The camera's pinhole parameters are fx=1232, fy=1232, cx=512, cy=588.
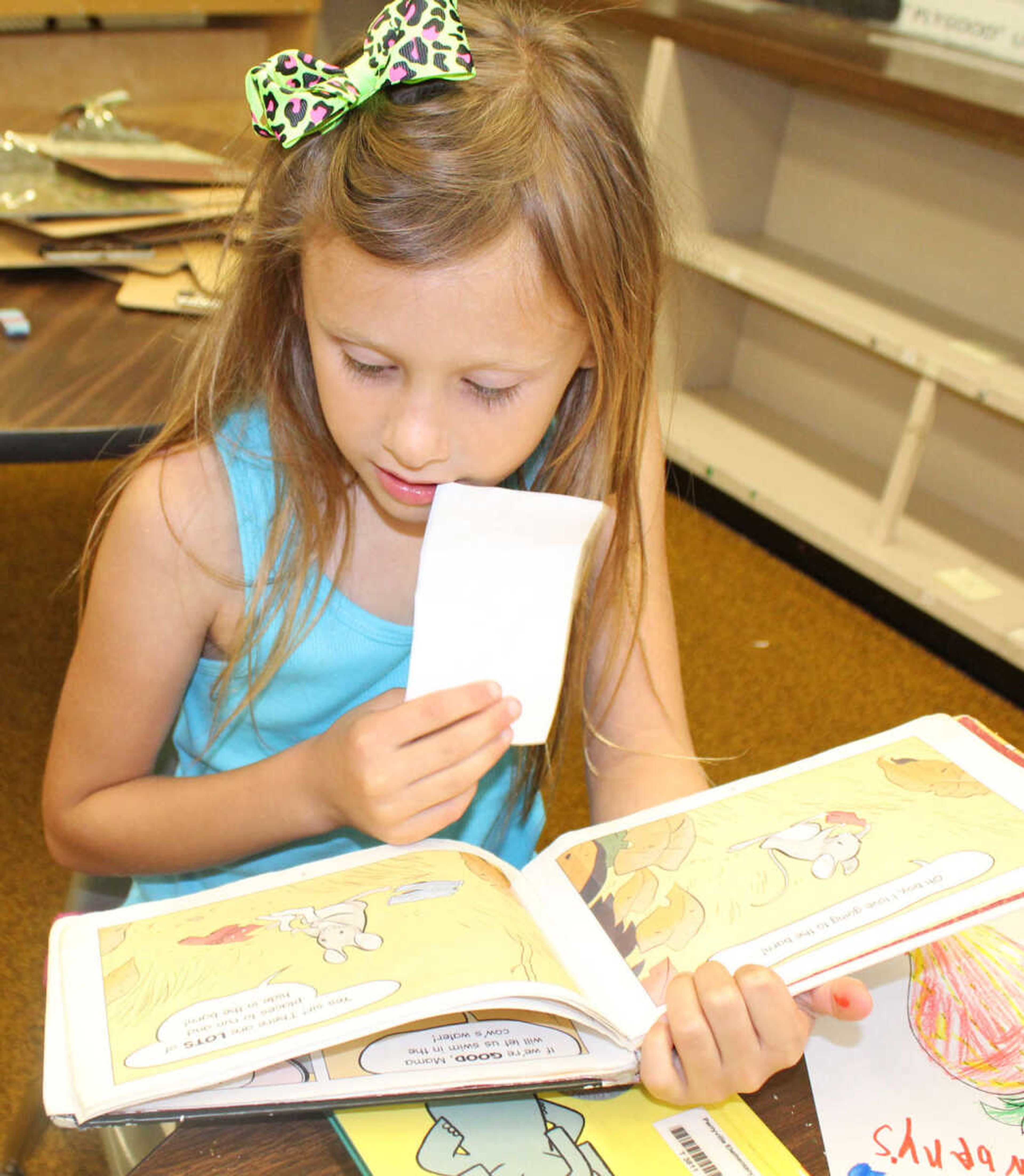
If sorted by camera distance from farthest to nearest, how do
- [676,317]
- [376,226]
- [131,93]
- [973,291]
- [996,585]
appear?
1. [131,93]
2. [973,291]
3. [996,585]
4. [676,317]
5. [376,226]

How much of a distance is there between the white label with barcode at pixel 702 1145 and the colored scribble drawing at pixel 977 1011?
0.43 feet

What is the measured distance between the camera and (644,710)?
961mm

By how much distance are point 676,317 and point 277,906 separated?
69cm

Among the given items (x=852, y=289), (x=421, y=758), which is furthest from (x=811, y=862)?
(x=852, y=289)

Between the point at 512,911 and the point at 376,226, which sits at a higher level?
the point at 376,226

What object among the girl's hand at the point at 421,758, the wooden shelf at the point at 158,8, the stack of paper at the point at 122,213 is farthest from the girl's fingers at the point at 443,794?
the wooden shelf at the point at 158,8

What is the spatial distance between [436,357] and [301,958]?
1.07 ft

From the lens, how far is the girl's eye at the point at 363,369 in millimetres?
723

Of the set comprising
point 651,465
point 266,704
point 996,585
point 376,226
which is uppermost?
point 376,226

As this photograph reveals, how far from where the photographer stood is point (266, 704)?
92cm

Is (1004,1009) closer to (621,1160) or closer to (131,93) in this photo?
(621,1160)

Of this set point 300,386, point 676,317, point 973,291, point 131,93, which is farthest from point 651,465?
point 131,93

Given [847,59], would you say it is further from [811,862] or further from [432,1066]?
[432,1066]

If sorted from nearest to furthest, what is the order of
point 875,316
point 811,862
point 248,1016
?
point 248,1016 < point 811,862 < point 875,316
